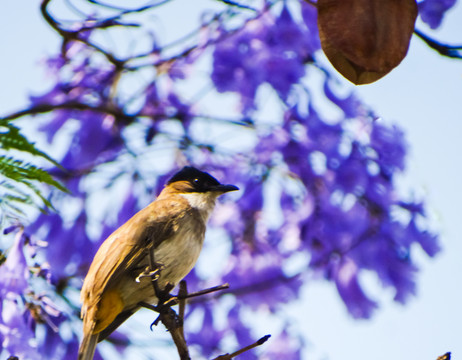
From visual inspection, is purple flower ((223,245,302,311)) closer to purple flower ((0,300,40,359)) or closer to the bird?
the bird

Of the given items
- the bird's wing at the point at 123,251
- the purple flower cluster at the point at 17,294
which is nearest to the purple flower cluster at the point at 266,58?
the bird's wing at the point at 123,251

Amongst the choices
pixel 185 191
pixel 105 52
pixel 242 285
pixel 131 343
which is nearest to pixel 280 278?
pixel 242 285

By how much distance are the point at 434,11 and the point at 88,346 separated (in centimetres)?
123

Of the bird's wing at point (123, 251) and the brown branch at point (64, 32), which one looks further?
the brown branch at point (64, 32)

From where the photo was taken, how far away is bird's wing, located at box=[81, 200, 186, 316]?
2043mm

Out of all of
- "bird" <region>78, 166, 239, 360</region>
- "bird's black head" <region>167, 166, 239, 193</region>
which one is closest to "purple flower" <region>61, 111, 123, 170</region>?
"bird's black head" <region>167, 166, 239, 193</region>

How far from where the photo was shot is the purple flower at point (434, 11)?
2100mm

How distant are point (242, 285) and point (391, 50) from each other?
7.61ft

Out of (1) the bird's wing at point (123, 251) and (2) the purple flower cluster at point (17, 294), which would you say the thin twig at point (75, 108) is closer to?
(2) the purple flower cluster at point (17, 294)

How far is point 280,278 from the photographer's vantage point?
353 centimetres

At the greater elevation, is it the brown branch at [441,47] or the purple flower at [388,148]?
the brown branch at [441,47]

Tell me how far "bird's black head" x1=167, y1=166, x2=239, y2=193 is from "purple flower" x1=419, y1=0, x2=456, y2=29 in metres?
0.83

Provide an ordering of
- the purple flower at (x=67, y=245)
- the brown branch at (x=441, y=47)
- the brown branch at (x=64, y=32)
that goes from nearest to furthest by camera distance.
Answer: the brown branch at (x=441, y=47) < the brown branch at (x=64, y=32) < the purple flower at (x=67, y=245)

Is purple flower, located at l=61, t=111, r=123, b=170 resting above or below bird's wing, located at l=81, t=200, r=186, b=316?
below
